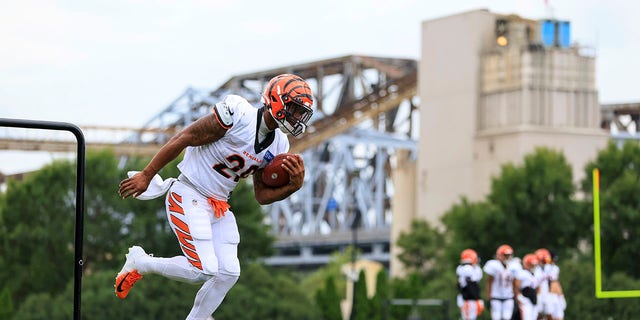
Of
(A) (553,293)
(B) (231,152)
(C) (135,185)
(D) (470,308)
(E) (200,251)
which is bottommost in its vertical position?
(D) (470,308)

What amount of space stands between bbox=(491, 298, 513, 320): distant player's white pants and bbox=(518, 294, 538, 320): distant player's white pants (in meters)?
0.66

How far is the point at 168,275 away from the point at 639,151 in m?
52.0

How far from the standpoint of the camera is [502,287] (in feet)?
94.8

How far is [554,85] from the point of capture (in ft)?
278

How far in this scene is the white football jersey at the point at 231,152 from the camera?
13.0 meters

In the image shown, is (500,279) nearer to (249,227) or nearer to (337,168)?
(249,227)

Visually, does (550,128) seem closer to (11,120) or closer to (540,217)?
(540,217)

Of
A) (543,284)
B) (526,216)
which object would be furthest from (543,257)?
(526,216)

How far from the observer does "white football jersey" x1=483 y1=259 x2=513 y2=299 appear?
2823cm

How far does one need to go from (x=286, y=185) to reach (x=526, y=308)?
15298mm

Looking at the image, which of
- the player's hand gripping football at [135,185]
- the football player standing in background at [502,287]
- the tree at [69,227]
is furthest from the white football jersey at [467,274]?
the tree at [69,227]

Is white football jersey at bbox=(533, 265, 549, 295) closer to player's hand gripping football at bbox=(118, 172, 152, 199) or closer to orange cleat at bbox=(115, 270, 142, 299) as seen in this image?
orange cleat at bbox=(115, 270, 142, 299)

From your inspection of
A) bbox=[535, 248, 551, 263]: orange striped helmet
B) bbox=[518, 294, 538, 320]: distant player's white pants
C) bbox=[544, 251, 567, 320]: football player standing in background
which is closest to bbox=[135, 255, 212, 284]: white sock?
bbox=[518, 294, 538, 320]: distant player's white pants

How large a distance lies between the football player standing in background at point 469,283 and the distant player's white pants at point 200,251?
1655cm
